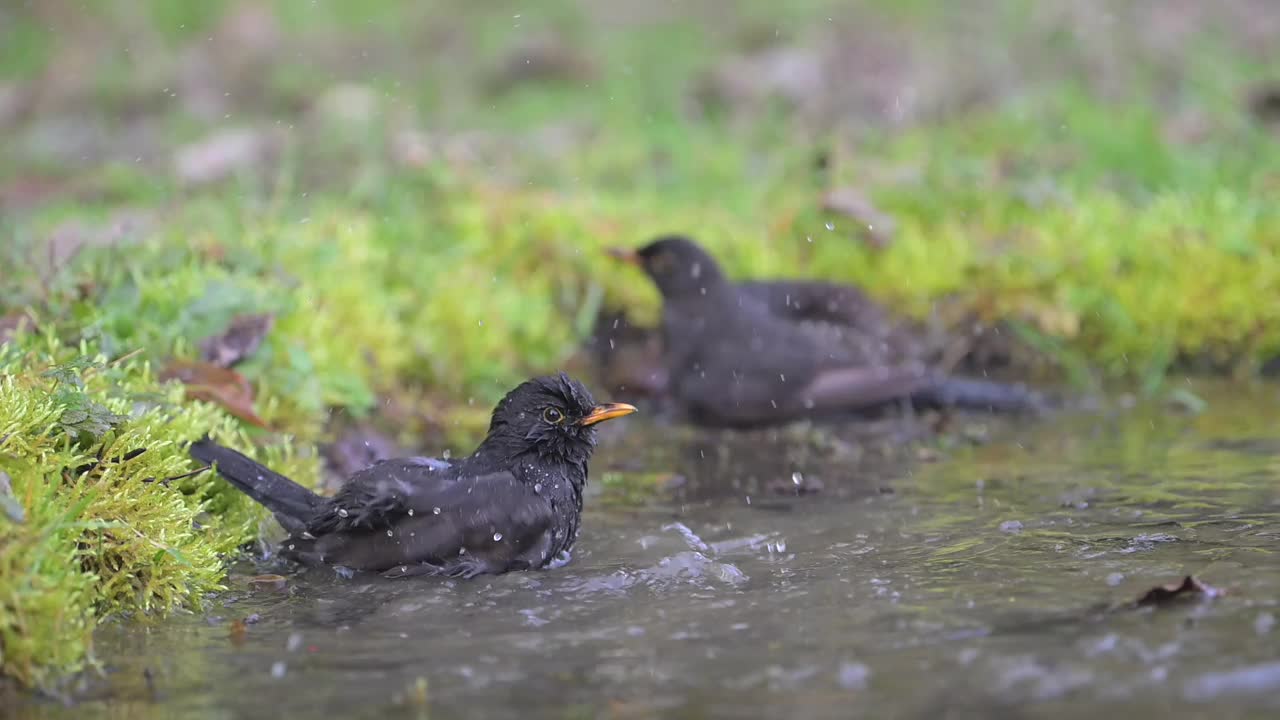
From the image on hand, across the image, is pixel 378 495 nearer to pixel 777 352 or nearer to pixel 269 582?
pixel 269 582

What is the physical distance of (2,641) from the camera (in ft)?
11.0

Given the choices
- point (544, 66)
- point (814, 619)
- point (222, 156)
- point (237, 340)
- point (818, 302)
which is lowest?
point (814, 619)

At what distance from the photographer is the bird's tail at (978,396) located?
6941mm

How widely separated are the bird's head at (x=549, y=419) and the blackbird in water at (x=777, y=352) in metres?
1.89

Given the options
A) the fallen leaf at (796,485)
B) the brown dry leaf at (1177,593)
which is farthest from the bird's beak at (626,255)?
the brown dry leaf at (1177,593)

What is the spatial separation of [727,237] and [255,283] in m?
3.16

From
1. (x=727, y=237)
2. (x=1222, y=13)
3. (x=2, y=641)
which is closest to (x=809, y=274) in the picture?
(x=727, y=237)

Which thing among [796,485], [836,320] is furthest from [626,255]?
[796,485]

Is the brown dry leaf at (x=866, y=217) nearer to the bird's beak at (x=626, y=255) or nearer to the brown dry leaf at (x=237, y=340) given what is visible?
the bird's beak at (x=626, y=255)

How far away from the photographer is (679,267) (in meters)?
7.30

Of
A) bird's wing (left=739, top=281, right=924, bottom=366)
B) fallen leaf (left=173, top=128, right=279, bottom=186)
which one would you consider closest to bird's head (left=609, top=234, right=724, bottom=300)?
bird's wing (left=739, top=281, right=924, bottom=366)

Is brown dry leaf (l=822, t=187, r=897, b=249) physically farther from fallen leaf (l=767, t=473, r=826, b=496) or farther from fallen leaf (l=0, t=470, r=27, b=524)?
fallen leaf (l=0, t=470, r=27, b=524)

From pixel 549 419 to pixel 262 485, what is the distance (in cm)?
99

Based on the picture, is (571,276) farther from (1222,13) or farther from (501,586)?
(1222,13)
